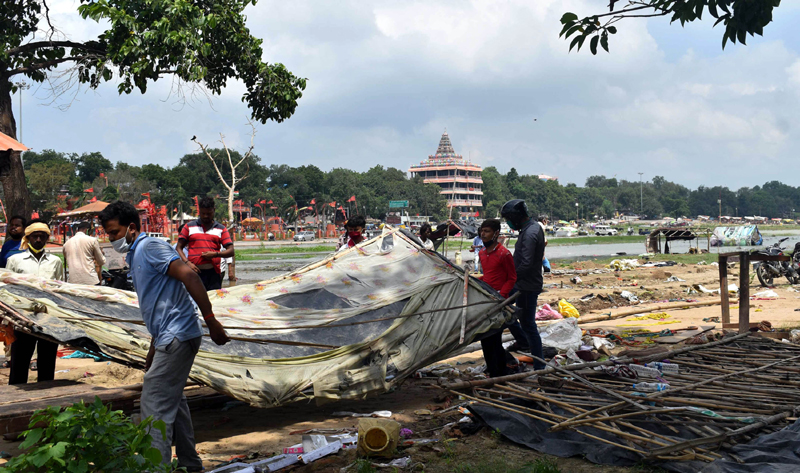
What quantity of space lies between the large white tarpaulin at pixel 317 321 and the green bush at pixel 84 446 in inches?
70.1

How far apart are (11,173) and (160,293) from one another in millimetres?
6094

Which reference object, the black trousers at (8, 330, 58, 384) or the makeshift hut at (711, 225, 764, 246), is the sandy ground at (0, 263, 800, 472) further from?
the makeshift hut at (711, 225, 764, 246)

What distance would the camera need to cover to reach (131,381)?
6.51m

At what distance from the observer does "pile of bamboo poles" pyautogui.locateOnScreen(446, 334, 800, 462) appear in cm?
391

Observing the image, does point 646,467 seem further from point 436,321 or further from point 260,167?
point 260,167

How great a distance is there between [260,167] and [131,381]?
7457 cm

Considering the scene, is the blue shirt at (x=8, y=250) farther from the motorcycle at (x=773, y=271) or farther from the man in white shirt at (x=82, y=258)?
the motorcycle at (x=773, y=271)

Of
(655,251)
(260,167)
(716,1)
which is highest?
(260,167)

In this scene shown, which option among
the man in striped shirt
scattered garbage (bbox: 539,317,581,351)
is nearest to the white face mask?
the man in striped shirt

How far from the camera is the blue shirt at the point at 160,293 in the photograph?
335 centimetres

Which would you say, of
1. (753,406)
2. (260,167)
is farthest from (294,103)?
(260,167)

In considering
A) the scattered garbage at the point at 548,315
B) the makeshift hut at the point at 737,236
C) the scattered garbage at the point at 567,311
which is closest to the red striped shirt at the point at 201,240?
the scattered garbage at the point at 548,315

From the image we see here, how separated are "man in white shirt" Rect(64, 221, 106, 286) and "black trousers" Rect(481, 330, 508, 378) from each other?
15.0ft

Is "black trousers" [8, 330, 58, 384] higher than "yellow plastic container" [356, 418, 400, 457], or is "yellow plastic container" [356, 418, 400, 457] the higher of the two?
"black trousers" [8, 330, 58, 384]
